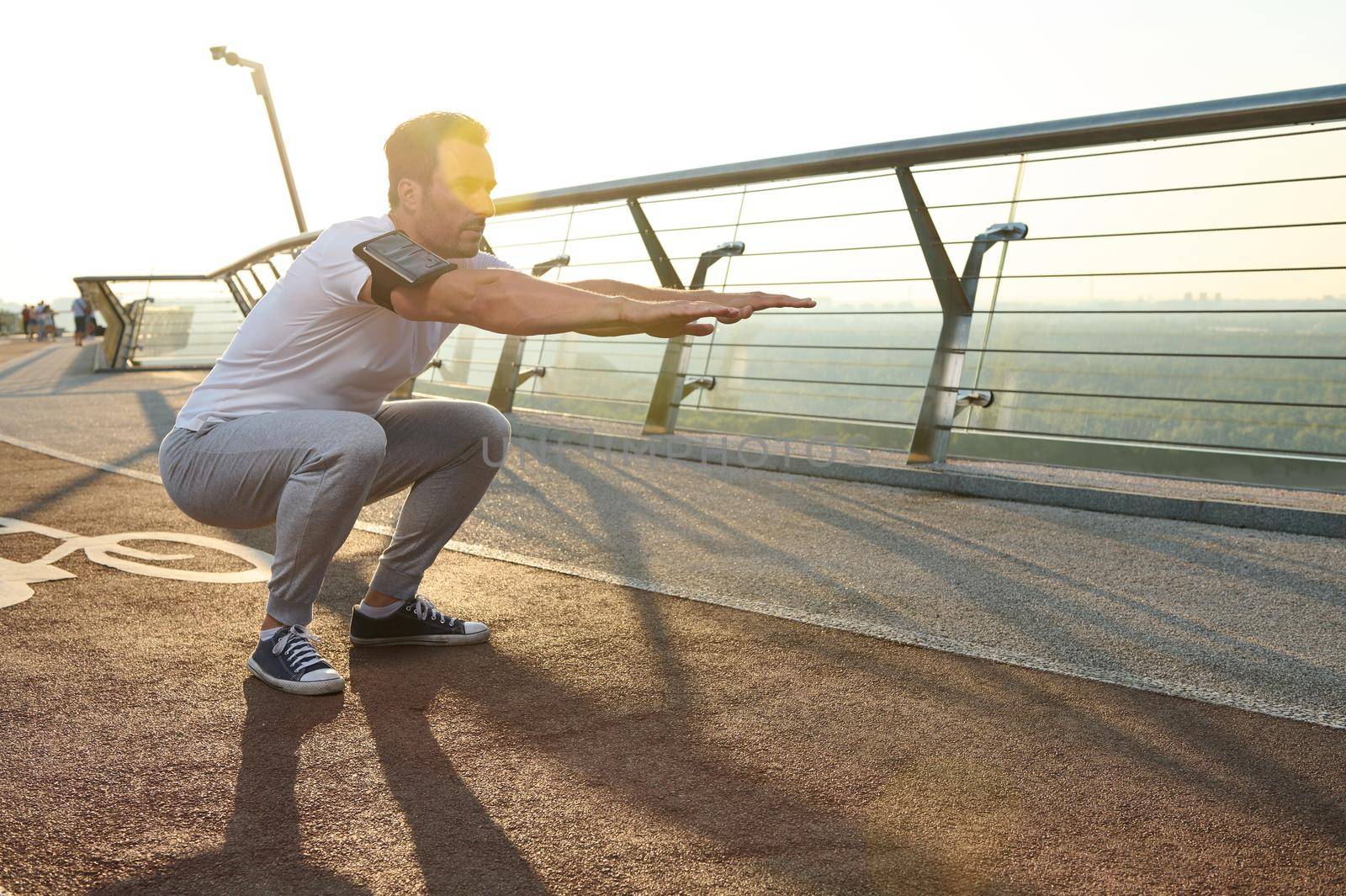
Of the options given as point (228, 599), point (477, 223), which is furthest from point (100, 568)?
point (477, 223)

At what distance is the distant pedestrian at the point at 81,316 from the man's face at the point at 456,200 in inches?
1126

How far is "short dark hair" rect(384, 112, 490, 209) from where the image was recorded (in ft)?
9.00

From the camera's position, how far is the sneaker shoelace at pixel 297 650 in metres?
2.52

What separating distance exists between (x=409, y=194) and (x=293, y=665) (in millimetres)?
1186

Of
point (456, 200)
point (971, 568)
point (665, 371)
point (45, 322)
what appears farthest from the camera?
point (45, 322)

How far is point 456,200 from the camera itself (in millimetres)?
2764

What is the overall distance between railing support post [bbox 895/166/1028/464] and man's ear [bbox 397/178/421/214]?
3.12 m

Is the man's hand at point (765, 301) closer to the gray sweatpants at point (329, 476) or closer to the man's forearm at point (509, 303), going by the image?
the man's forearm at point (509, 303)

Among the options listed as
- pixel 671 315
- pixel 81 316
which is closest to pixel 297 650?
pixel 671 315

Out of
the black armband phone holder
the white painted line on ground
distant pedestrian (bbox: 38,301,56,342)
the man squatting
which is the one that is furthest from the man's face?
distant pedestrian (bbox: 38,301,56,342)

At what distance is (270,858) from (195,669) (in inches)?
41.5

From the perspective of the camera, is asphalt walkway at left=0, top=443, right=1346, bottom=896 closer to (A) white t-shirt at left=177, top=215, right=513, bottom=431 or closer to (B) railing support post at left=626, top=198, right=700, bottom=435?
(A) white t-shirt at left=177, top=215, right=513, bottom=431

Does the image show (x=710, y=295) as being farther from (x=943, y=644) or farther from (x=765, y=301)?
(x=943, y=644)

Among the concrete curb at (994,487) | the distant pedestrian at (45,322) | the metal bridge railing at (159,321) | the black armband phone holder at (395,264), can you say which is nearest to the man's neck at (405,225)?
the black armband phone holder at (395,264)
